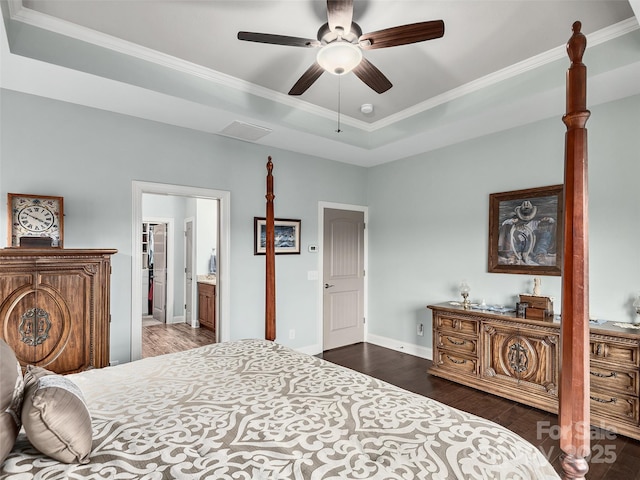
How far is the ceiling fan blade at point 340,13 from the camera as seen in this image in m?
1.79

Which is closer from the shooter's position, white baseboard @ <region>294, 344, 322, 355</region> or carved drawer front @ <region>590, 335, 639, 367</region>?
carved drawer front @ <region>590, 335, 639, 367</region>

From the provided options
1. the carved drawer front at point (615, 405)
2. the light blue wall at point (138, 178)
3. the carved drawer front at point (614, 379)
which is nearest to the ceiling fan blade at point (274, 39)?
the light blue wall at point (138, 178)

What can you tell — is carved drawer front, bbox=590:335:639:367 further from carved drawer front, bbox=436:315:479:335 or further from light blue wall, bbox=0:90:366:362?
light blue wall, bbox=0:90:366:362

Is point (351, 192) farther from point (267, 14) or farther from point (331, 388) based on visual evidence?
point (331, 388)

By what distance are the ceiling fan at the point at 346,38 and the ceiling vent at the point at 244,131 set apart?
1.28 metres

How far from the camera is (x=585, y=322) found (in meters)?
1.26

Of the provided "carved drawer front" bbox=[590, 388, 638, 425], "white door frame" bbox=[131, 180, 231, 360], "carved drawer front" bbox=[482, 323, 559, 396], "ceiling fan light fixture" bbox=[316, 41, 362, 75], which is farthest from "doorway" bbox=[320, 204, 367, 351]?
"carved drawer front" bbox=[590, 388, 638, 425]

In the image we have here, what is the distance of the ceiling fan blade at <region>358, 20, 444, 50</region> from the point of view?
6.23 ft

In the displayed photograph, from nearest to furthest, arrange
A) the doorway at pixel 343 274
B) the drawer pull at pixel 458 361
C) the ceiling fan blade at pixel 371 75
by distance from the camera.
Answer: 1. the ceiling fan blade at pixel 371 75
2. the drawer pull at pixel 458 361
3. the doorway at pixel 343 274

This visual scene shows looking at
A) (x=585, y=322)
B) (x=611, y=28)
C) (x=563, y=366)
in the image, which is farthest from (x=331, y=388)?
(x=611, y=28)

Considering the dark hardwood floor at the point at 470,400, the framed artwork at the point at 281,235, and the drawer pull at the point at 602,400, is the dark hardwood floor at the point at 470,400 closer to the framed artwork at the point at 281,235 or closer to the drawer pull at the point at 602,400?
the drawer pull at the point at 602,400

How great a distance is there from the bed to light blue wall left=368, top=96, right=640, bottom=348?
2316mm

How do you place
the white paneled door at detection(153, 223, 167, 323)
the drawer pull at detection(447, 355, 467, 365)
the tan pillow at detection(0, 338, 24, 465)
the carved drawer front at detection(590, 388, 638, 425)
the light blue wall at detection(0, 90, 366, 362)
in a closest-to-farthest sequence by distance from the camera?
the tan pillow at detection(0, 338, 24, 465) < the carved drawer front at detection(590, 388, 638, 425) < the light blue wall at detection(0, 90, 366, 362) < the drawer pull at detection(447, 355, 467, 365) < the white paneled door at detection(153, 223, 167, 323)

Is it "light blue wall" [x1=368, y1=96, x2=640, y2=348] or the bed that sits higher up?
"light blue wall" [x1=368, y1=96, x2=640, y2=348]
